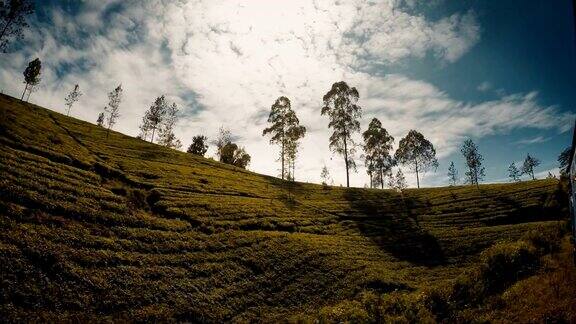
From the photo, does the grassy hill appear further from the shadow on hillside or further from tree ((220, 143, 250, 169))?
tree ((220, 143, 250, 169))

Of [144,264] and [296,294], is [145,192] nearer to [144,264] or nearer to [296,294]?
[144,264]

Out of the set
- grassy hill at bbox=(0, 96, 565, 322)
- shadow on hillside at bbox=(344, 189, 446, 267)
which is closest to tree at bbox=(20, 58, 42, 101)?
grassy hill at bbox=(0, 96, 565, 322)

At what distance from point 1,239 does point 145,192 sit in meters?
18.9

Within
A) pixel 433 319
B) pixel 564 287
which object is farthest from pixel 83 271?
pixel 564 287

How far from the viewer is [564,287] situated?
1844 centimetres

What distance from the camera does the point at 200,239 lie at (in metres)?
33.9

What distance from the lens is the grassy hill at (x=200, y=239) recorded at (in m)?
22.7

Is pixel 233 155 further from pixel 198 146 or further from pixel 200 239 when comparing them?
pixel 200 239

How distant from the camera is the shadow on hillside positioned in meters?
42.0

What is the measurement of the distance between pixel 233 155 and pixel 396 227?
6659 centimetres

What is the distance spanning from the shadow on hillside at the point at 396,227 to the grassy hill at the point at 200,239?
12.0 inches

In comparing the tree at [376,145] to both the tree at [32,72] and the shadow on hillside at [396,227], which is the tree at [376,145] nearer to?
the shadow on hillside at [396,227]

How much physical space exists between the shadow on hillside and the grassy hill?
0.31 m

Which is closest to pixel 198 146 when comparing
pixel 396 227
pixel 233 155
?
pixel 233 155
